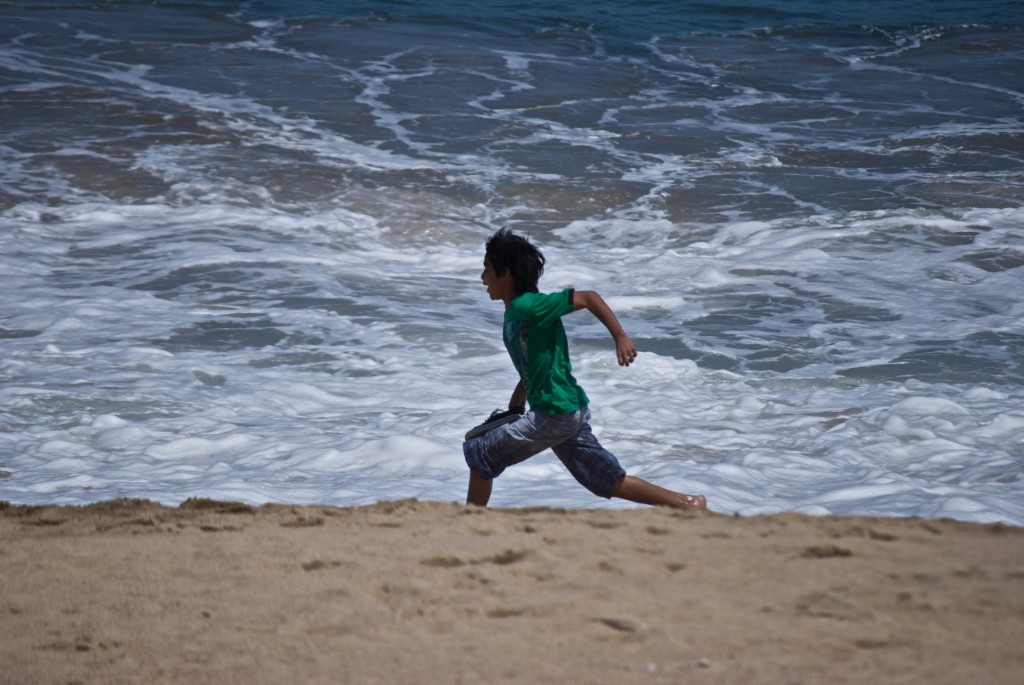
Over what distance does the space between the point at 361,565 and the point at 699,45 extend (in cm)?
2030

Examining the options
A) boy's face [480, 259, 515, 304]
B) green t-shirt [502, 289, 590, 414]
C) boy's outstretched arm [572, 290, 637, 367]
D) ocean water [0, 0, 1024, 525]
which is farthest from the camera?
ocean water [0, 0, 1024, 525]

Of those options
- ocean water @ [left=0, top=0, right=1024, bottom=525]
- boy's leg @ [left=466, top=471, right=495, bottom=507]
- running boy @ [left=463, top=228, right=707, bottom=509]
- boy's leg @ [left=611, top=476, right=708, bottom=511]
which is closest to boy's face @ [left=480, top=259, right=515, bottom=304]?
running boy @ [left=463, top=228, right=707, bottom=509]

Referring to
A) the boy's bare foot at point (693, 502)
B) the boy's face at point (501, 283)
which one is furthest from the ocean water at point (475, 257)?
the boy's face at point (501, 283)

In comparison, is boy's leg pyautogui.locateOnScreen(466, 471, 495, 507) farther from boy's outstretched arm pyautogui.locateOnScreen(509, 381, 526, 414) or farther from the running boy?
boy's outstretched arm pyautogui.locateOnScreen(509, 381, 526, 414)

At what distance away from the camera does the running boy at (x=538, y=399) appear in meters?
4.24

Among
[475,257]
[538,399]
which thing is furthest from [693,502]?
[475,257]

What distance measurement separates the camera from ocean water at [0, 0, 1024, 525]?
615 centimetres

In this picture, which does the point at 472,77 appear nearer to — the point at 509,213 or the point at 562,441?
the point at 509,213

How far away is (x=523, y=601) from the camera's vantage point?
3115mm

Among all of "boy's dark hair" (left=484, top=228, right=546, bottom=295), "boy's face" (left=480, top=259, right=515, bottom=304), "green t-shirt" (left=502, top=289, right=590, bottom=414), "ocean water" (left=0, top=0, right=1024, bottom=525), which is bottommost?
"ocean water" (left=0, top=0, right=1024, bottom=525)

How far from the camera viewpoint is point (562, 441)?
4.39m

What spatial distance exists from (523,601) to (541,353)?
1342 mm

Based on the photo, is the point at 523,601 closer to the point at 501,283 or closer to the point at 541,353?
the point at 541,353

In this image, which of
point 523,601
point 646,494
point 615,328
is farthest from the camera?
point 646,494
